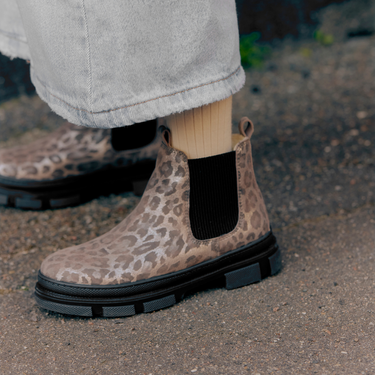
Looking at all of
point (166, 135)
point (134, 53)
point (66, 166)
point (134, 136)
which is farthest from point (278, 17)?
point (134, 53)

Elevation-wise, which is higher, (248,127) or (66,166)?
(248,127)

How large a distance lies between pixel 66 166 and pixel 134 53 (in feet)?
2.22

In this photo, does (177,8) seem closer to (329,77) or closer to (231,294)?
(231,294)

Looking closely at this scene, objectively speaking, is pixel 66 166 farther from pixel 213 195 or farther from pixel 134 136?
pixel 213 195

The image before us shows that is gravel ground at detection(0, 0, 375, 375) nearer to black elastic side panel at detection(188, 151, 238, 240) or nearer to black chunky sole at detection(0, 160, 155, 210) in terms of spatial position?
black chunky sole at detection(0, 160, 155, 210)

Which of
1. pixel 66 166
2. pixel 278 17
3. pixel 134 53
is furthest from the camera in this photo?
pixel 278 17

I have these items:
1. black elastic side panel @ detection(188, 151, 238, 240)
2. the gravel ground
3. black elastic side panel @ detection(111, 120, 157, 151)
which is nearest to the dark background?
the gravel ground

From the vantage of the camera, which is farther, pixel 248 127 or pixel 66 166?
pixel 66 166

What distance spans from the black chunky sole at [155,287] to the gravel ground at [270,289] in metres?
0.03

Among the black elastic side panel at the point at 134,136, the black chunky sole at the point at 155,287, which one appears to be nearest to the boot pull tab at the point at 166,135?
the black chunky sole at the point at 155,287

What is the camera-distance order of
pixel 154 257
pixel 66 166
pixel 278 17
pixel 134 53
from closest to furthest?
pixel 134 53, pixel 154 257, pixel 66 166, pixel 278 17

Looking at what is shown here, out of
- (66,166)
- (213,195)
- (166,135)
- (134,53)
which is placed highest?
(134,53)

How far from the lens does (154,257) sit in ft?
3.24

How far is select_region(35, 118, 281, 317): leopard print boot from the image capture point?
38.2 inches
